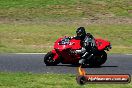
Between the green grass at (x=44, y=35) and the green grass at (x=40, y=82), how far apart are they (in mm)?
7927

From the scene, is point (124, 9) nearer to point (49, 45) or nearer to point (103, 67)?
point (49, 45)

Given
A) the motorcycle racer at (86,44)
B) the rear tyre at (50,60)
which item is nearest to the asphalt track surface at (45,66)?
the rear tyre at (50,60)

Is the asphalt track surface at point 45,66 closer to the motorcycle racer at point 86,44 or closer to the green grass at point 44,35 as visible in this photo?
the motorcycle racer at point 86,44

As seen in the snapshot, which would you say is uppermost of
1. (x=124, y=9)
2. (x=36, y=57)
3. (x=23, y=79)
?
(x=23, y=79)

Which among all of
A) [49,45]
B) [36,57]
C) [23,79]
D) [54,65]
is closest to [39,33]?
[49,45]

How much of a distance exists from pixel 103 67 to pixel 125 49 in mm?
5540

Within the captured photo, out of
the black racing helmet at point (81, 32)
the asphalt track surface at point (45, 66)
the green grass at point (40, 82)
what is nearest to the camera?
the green grass at point (40, 82)

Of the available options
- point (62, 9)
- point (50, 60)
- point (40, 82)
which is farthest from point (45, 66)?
point (62, 9)

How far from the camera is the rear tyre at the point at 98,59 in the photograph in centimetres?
1732

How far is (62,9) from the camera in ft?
108

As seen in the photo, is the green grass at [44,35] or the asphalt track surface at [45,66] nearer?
the asphalt track surface at [45,66]

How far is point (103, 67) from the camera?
688 inches

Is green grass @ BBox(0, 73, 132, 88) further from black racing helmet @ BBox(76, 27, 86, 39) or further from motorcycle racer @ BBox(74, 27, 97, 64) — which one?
black racing helmet @ BBox(76, 27, 86, 39)

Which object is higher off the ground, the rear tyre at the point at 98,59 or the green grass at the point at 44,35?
the rear tyre at the point at 98,59
